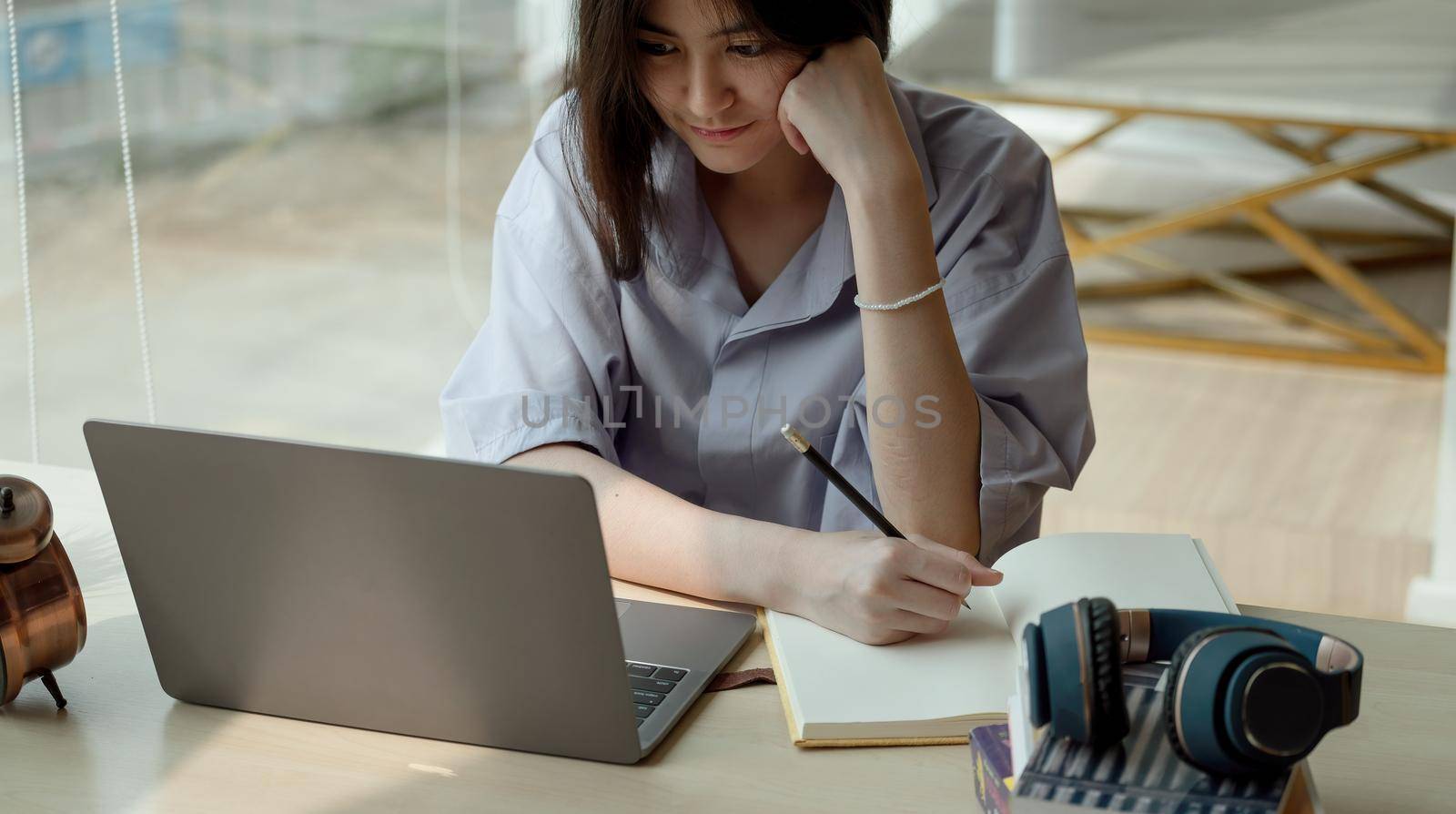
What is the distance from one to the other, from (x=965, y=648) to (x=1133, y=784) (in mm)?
228

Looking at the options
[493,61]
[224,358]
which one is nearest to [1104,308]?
[493,61]

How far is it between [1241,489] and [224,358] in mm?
2282

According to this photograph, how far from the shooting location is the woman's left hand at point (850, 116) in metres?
1.14

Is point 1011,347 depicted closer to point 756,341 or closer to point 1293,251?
point 756,341

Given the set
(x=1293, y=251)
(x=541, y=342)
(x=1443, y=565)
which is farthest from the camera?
(x=1293, y=251)

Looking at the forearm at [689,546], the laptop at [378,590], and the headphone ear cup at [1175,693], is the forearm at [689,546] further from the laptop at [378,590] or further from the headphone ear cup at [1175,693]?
the headphone ear cup at [1175,693]

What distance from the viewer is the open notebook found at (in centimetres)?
84

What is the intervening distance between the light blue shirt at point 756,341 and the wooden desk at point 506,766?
36 cm

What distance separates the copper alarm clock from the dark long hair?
0.54 m

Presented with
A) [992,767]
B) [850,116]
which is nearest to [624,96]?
[850,116]

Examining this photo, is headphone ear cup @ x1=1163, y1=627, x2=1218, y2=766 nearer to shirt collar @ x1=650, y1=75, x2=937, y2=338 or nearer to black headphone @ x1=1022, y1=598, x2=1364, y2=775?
black headphone @ x1=1022, y1=598, x2=1364, y2=775

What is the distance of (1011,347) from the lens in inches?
47.8

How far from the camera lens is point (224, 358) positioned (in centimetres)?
339

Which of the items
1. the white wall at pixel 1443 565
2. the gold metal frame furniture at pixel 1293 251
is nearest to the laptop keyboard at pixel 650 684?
the white wall at pixel 1443 565
